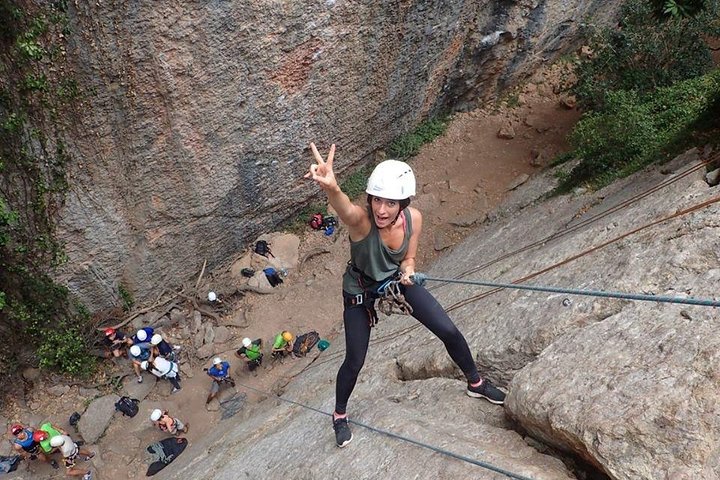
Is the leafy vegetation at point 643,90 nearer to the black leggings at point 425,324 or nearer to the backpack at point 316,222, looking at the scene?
the black leggings at point 425,324

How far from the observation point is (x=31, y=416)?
318 inches

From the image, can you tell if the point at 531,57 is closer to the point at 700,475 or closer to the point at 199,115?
the point at 199,115

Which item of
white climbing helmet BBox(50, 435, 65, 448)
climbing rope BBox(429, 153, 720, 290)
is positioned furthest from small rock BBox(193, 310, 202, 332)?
climbing rope BBox(429, 153, 720, 290)

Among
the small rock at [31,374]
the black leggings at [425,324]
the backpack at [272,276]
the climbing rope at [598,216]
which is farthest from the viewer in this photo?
the backpack at [272,276]

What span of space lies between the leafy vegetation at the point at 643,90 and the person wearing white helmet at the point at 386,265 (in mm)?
4271

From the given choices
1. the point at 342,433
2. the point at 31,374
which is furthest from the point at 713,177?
the point at 31,374

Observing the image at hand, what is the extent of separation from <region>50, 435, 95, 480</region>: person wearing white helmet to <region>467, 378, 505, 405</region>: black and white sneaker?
6.27 meters

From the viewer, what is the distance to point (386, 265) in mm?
3568

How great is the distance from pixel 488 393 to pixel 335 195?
1.94 metres

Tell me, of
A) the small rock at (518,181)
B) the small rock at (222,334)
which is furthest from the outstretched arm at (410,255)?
the small rock at (518,181)

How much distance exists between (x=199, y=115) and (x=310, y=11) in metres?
2.33

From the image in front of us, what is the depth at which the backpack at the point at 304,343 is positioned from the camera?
8.76 m

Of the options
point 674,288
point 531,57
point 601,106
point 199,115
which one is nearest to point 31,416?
point 199,115

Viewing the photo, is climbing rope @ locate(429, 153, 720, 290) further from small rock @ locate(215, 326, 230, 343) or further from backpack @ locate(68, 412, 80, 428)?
backpack @ locate(68, 412, 80, 428)
